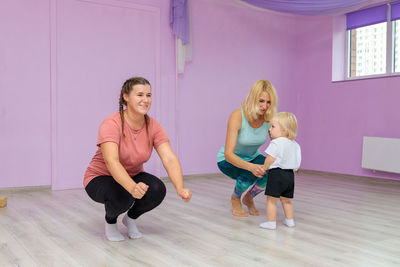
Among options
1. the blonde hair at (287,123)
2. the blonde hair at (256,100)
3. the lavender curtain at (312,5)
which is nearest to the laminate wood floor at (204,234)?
the blonde hair at (287,123)

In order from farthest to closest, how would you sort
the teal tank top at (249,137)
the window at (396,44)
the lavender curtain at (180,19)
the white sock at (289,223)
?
the window at (396,44), the lavender curtain at (180,19), the teal tank top at (249,137), the white sock at (289,223)

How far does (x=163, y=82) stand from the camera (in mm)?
4512

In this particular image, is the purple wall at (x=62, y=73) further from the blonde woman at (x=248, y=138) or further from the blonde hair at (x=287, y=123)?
the blonde hair at (x=287, y=123)

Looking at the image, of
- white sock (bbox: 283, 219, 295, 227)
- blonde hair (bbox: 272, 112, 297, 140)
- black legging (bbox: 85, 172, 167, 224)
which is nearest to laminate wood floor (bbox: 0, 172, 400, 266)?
white sock (bbox: 283, 219, 295, 227)

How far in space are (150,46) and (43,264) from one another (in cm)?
302

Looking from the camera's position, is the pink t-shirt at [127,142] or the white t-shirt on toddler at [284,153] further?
the white t-shirt on toddler at [284,153]

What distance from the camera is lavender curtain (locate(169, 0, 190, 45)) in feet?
14.5

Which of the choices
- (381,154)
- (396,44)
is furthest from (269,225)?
(396,44)

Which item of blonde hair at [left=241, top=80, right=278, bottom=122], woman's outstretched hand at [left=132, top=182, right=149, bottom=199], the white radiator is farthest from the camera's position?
the white radiator

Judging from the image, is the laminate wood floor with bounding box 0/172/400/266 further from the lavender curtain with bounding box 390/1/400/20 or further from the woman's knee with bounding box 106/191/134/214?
the lavender curtain with bounding box 390/1/400/20

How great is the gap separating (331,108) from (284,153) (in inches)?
117

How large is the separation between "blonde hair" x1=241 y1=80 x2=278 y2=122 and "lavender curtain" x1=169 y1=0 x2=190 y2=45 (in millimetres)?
2030

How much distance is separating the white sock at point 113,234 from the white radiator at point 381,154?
3204mm

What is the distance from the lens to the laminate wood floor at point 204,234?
1.88m
